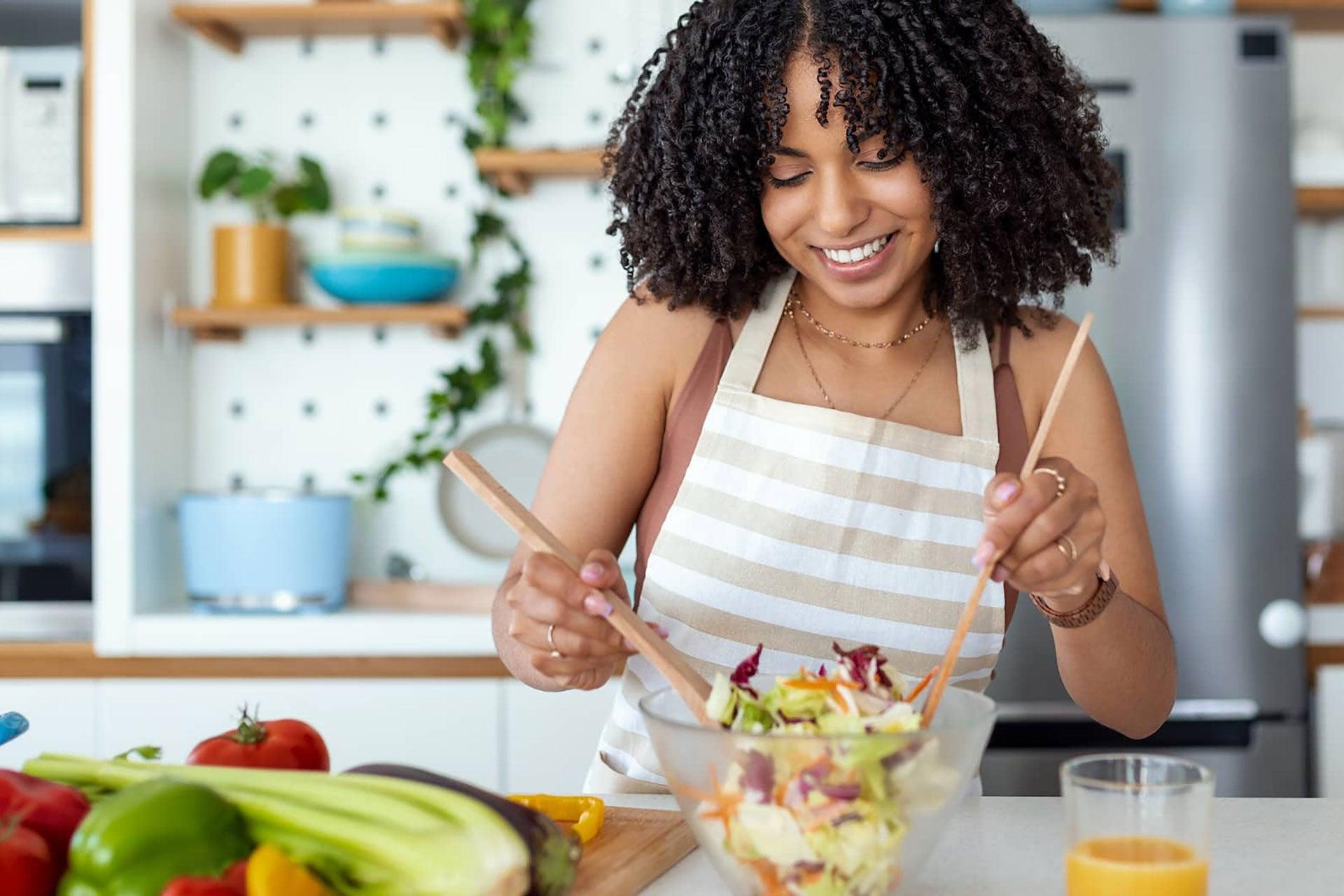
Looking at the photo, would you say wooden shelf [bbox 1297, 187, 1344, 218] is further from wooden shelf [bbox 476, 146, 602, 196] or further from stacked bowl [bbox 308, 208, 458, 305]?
stacked bowl [bbox 308, 208, 458, 305]

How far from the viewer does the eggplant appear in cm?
74

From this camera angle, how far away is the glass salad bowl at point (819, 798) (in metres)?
0.71

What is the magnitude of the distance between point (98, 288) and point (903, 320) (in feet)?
5.31

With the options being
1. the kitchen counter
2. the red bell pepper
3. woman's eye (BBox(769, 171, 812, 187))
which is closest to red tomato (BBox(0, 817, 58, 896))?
the red bell pepper

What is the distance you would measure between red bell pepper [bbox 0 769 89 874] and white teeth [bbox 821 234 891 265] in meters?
0.78

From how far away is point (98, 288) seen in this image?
242 cm

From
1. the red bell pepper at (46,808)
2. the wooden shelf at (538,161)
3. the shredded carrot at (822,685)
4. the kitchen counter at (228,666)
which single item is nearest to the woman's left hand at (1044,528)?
the shredded carrot at (822,685)

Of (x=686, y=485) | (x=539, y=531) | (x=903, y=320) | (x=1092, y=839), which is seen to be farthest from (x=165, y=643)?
(x=1092, y=839)

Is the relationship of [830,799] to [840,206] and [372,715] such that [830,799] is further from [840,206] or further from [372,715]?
[372,715]

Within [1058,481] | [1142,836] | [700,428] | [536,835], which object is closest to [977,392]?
[700,428]

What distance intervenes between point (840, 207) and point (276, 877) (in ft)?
2.46

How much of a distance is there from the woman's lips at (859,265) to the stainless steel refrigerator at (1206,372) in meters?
1.01

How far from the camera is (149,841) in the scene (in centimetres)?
71

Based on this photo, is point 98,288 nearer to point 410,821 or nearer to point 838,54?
point 838,54
